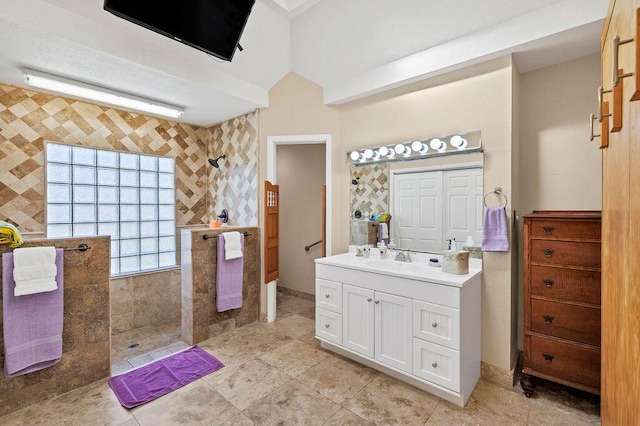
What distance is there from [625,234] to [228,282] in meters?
3.10

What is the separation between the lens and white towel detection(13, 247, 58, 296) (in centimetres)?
193

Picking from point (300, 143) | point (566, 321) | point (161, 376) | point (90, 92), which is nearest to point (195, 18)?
point (90, 92)

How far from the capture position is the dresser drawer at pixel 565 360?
190 cm

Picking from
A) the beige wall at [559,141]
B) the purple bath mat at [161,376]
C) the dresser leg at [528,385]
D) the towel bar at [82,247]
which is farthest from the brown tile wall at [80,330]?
the beige wall at [559,141]

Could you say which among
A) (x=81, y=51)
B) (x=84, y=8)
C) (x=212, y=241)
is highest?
(x=84, y=8)

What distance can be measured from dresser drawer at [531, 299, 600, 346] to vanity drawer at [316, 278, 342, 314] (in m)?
1.47

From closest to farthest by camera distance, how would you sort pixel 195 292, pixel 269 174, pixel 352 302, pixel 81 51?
pixel 81 51 → pixel 352 302 → pixel 195 292 → pixel 269 174

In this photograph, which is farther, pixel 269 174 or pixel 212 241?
pixel 269 174

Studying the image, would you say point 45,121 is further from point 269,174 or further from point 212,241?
point 269,174

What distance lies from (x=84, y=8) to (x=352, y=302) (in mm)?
3052

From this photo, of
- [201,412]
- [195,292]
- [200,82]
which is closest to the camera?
[201,412]

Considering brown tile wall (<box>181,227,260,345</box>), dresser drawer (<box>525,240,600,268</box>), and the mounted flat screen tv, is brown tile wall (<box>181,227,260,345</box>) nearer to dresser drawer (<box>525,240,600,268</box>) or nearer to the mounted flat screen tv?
the mounted flat screen tv

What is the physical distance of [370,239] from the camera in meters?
3.07

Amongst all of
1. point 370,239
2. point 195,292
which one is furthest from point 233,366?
point 370,239
